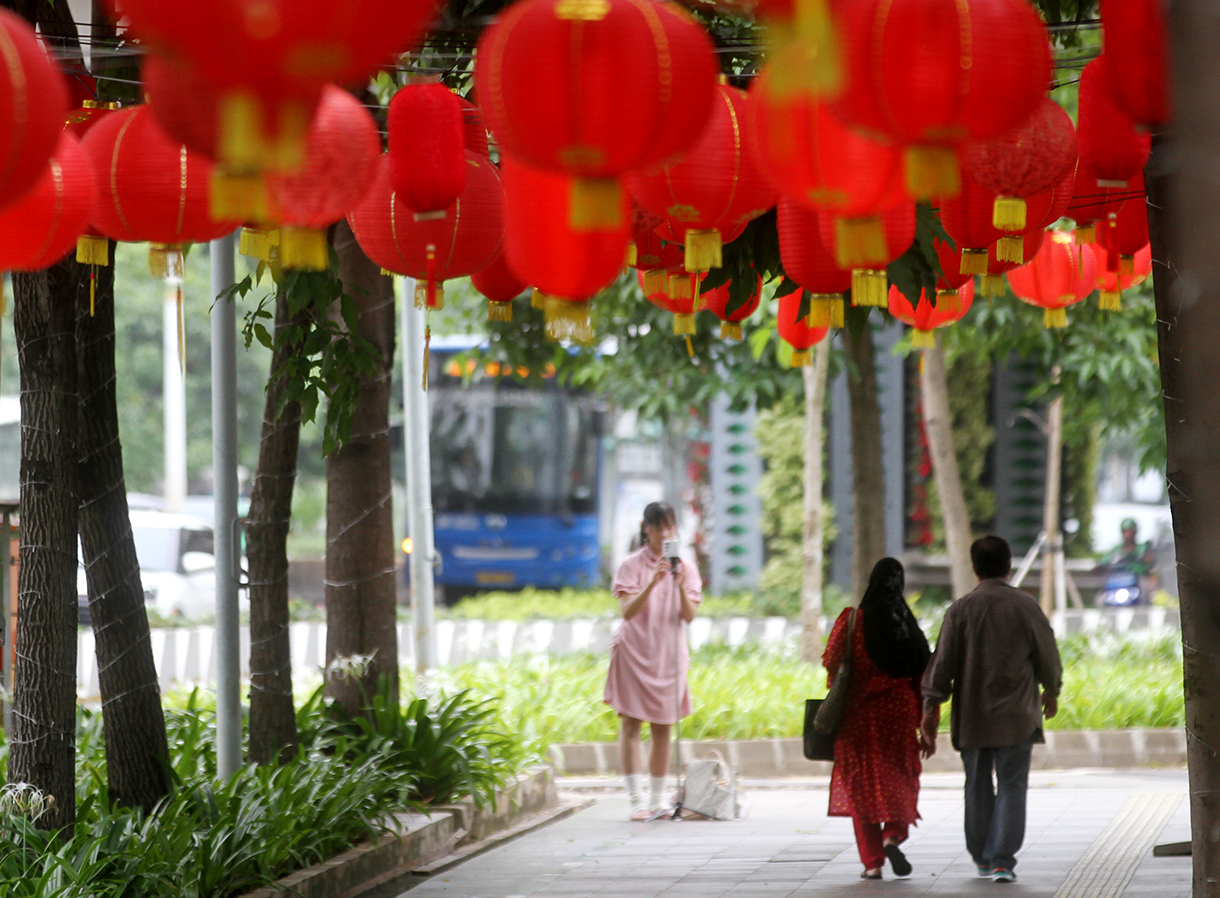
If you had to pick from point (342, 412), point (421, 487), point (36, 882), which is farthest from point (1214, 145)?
point (421, 487)

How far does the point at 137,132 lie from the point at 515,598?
20.0 meters

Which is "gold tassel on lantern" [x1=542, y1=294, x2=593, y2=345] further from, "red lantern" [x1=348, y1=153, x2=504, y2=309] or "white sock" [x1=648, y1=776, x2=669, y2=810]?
"white sock" [x1=648, y1=776, x2=669, y2=810]

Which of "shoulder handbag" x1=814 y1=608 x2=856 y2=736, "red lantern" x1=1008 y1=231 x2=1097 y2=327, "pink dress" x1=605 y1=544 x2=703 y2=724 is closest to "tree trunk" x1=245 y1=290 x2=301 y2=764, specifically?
"pink dress" x1=605 y1=544 x2=703 y2=724

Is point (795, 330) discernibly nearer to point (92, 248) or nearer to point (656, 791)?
point (92, 248)

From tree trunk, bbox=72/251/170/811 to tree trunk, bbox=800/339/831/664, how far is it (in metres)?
8.01

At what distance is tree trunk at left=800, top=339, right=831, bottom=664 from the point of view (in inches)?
571

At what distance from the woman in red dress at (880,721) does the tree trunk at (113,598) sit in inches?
135

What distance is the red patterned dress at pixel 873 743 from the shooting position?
8078mm

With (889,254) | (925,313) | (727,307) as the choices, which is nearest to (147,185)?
(889,254)

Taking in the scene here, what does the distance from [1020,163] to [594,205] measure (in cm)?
230

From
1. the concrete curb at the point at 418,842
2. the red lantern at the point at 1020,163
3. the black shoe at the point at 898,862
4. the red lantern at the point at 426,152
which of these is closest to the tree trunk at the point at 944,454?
the concrete curb at the point at 418,842

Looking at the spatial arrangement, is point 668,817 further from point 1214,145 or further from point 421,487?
point 1214,145

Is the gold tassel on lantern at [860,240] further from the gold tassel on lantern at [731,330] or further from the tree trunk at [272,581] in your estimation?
the tree trunk at [272,581]

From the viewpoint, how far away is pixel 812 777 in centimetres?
1208
